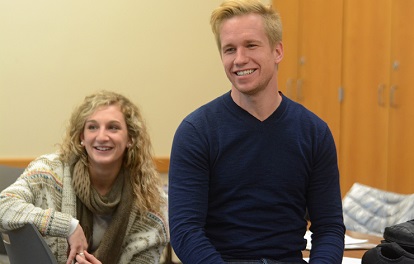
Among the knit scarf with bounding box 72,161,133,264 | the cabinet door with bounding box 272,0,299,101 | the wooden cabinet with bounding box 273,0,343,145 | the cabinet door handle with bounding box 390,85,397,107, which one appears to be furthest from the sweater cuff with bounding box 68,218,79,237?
the cabinet door with bounding box 272,0,299,101

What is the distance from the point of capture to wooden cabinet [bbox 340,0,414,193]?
4910 mm

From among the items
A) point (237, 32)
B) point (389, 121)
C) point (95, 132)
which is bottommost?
point (389, 121)

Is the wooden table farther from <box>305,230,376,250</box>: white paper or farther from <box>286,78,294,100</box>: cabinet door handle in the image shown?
<box>286,78,294,100</box>: cabinet door handle

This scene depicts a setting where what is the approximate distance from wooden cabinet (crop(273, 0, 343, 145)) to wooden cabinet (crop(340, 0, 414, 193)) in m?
0.08

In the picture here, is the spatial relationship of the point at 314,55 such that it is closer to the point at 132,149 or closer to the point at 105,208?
the point at 132,149

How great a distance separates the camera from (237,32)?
213 cm

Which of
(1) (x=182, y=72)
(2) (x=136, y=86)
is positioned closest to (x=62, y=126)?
(2) (x=136, y=86)

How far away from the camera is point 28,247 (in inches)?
88.8

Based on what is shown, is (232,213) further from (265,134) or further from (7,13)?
(7,13)

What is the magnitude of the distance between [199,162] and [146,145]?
1022 mm

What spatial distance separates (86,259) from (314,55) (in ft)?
10.4

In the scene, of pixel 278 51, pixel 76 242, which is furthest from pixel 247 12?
pixel 76 242

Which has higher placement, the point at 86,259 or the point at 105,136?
the point at 105,136

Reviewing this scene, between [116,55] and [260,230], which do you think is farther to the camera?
[116,55]
